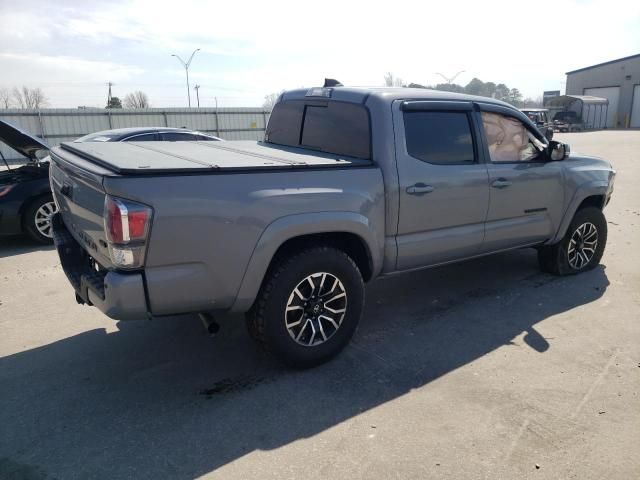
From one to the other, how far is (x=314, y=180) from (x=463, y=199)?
153 cm

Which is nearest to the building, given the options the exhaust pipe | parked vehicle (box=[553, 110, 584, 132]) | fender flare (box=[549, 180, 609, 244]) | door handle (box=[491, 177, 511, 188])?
parked vehicle (box=[553, 110, 584, 132])

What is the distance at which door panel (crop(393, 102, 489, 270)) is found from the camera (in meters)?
3.75

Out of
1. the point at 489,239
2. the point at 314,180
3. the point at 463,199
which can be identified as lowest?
the point at 489,239

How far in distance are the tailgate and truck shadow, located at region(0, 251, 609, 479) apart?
3.02 feet

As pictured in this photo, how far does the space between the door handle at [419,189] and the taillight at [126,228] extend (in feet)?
6.46

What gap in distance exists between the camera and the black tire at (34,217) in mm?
6652

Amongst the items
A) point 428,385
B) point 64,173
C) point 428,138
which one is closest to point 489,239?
point 428,138

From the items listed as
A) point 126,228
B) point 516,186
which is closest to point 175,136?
point 516,186

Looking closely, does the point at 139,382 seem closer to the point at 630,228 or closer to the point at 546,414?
the point at 546,414

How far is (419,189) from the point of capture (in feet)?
12.4

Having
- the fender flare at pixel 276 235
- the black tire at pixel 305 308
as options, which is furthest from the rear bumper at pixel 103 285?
the black tire at pixel 305 308

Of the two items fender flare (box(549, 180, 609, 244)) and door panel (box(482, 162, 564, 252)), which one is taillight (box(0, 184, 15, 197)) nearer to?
door panel (box(482, 162, 564, 252))

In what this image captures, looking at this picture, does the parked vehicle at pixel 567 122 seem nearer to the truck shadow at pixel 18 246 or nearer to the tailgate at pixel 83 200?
the truck shadow at pixel 18 246

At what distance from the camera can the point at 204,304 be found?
2951 millimetres
